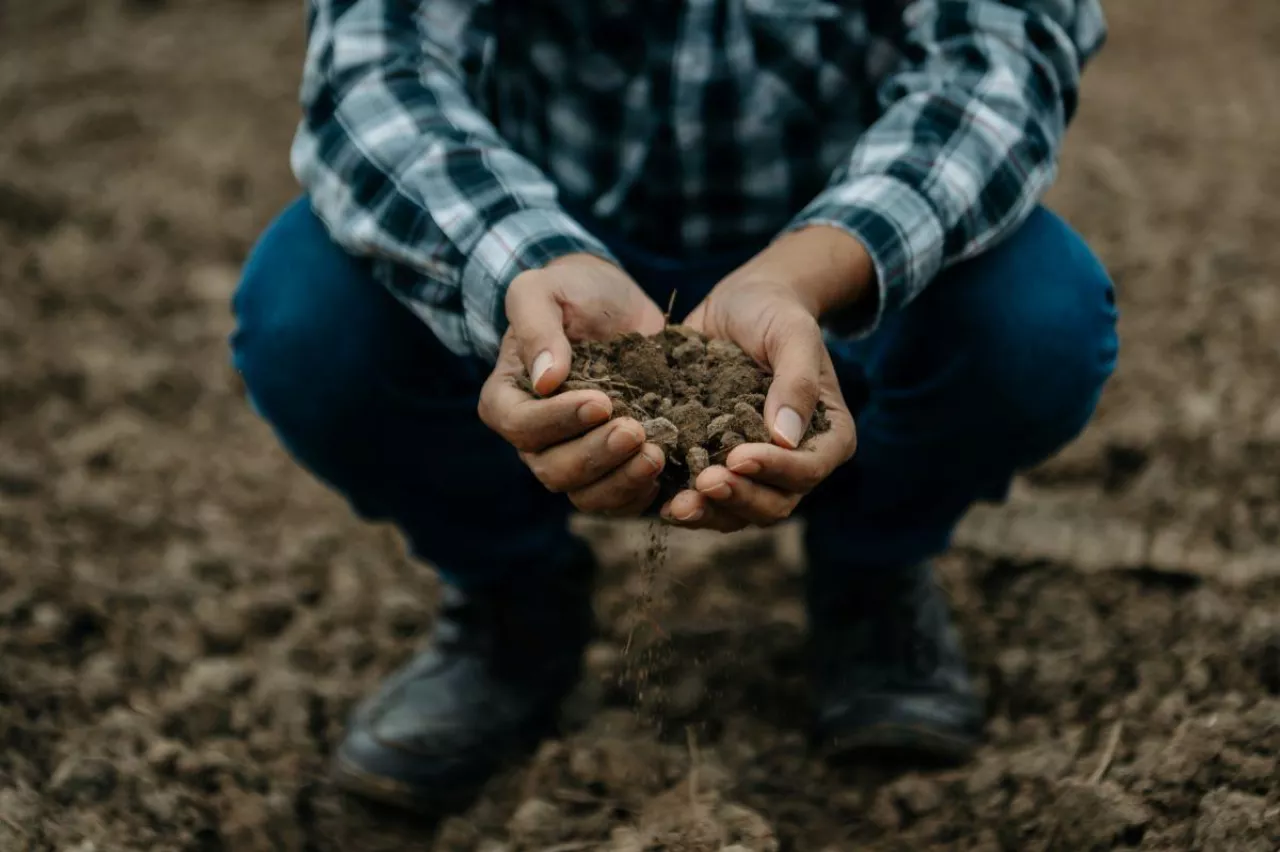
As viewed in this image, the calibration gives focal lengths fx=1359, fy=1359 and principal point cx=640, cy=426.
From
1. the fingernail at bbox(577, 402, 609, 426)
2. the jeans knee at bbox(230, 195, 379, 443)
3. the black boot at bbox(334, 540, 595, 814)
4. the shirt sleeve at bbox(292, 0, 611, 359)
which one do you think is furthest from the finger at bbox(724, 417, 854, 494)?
the black boot at bbox(334, 540, 595, 814)

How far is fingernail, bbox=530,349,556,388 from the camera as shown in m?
1.20

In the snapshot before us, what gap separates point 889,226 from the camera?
1.35 metres

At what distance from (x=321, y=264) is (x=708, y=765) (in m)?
0.73

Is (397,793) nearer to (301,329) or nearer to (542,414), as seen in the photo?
(301,329)

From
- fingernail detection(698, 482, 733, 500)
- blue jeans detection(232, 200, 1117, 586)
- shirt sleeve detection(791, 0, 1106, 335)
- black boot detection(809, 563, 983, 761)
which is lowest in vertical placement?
black boot detection(809, 563, 983, 761)

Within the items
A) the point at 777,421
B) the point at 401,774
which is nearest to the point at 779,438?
the point at 777,421

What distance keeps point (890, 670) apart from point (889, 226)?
1.99 feet

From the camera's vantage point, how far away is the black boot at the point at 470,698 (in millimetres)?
1633

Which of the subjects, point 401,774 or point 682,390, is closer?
point 682,390

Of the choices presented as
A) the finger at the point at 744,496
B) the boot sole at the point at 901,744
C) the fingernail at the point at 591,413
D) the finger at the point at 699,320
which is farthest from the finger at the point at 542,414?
the boot sole at the point at 901,744

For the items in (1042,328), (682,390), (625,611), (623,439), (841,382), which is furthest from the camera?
(625,611)

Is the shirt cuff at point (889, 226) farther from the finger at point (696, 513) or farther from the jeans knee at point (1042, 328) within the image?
the finger at point (696, 513)

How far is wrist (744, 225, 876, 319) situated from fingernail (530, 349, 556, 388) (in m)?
0.25

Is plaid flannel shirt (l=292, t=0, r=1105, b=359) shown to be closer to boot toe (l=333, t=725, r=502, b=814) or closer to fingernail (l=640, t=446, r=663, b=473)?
fingernail (l=640, t=446, r=663, b=473)
